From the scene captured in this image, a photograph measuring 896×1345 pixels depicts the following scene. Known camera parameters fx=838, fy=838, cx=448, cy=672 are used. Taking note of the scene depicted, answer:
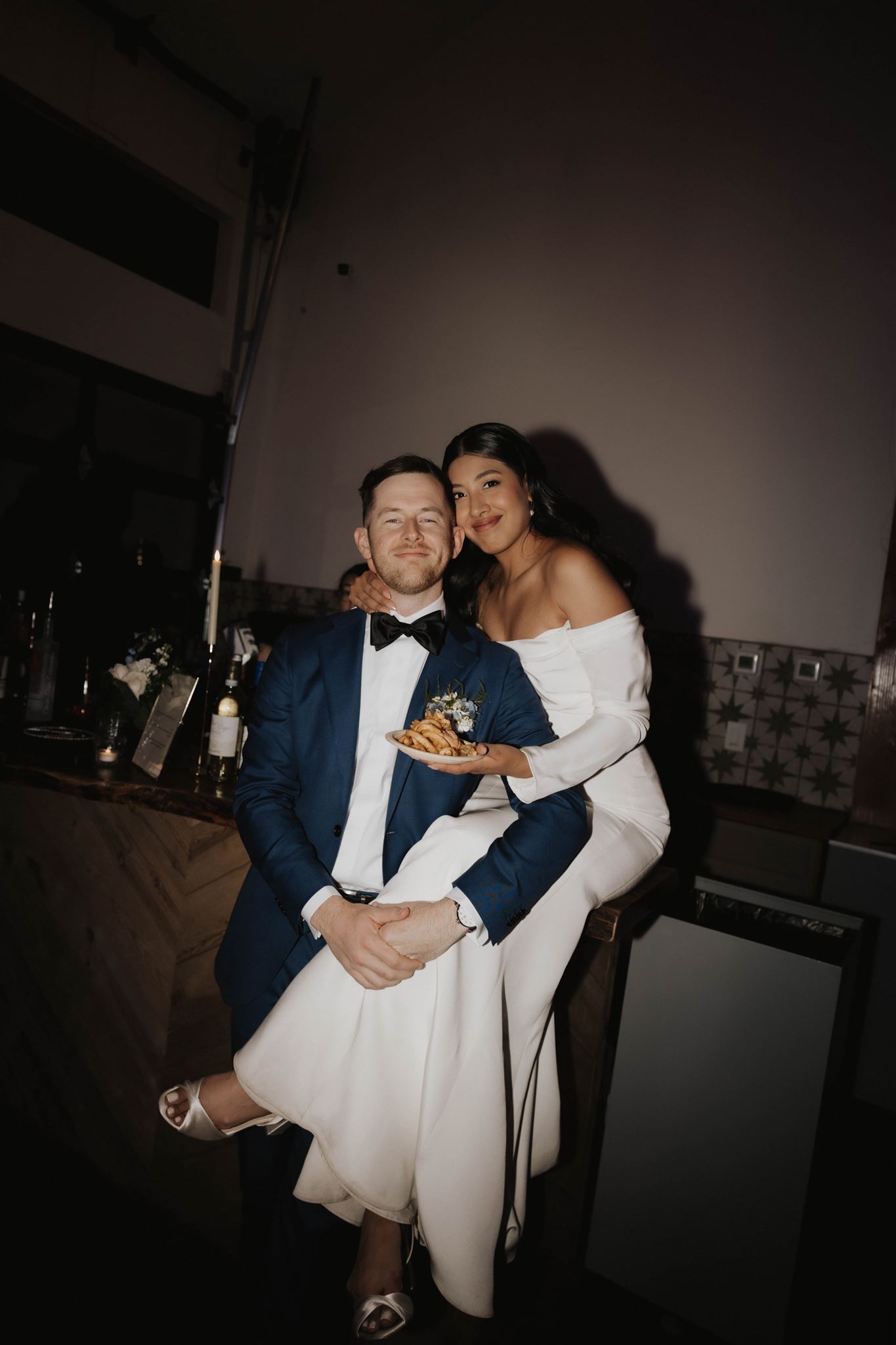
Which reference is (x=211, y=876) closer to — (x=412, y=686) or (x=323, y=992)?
(x=323, y=992)

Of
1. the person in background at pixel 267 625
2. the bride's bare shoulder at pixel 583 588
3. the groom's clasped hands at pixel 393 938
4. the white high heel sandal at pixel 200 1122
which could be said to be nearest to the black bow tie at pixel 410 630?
the bride's bare shoulder at pixel 583 588

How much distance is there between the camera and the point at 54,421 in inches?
188

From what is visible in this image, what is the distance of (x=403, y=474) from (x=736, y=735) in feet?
9.24

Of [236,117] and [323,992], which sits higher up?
[236,117]

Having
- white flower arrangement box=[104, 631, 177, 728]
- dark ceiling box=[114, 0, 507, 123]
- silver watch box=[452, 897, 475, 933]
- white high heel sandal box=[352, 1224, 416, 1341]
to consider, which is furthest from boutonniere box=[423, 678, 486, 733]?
dark ceiling box=[114, 0, 507, 123]

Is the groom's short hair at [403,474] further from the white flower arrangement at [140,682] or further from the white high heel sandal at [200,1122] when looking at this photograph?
the white high heel sandal at [200,1122]

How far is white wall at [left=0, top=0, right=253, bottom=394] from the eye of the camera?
4.34 m

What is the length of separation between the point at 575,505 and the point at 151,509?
372 centimetres

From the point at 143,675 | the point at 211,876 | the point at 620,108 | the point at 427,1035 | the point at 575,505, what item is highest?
the point at 620,108

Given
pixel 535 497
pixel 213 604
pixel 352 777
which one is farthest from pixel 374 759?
pixel 535 497

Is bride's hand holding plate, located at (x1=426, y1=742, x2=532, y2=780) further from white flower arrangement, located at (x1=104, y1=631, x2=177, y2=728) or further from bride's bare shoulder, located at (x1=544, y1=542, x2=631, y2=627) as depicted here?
white flower arrangement, located at (x1=104, y1=631, x2=177, y2=728)

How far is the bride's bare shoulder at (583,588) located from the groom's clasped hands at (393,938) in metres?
0.91

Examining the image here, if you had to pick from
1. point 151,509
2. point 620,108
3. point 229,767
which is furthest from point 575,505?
point 151,509

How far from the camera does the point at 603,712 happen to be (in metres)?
2.11
